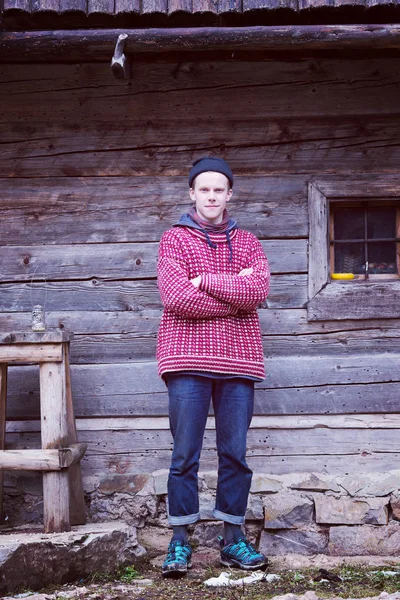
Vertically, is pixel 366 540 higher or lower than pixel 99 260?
lower

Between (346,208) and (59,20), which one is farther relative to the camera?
(346,208)

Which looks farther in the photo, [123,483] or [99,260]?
[99,260]

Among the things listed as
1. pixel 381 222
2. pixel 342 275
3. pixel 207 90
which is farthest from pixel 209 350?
pixel 207 90

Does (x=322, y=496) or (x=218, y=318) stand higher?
(x=218, y=318)

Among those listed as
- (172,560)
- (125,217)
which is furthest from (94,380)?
(172,560)

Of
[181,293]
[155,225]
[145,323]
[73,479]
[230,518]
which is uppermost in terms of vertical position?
[155,225]

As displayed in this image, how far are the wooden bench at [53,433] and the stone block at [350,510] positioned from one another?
1.43 meters

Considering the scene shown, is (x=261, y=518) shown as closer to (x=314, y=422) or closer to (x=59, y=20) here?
(x=314, y=422)

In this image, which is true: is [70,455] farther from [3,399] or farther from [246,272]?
[246,272]

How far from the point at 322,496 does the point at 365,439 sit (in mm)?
437

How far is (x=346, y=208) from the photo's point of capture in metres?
4.83

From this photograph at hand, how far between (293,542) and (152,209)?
222 cm

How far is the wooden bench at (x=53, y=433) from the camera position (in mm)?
4094

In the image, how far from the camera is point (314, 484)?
4609 millimetres
